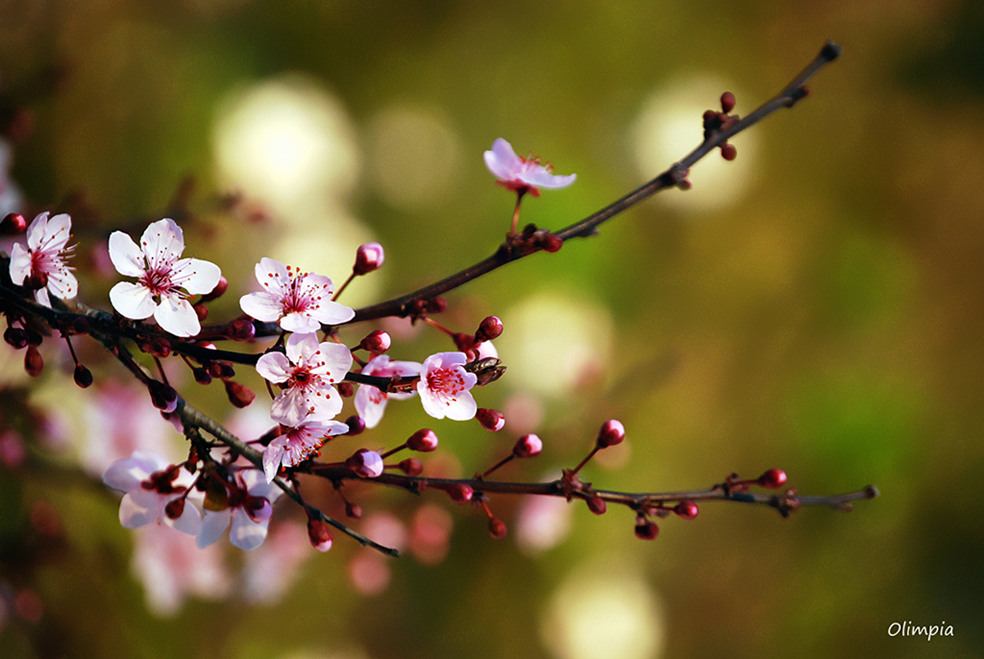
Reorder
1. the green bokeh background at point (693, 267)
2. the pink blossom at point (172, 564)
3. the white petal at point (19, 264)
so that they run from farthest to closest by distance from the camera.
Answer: the green bokeh background at point (693, 267)
the pink blossom at point (172, 564)
the white petal at point (19, 264)

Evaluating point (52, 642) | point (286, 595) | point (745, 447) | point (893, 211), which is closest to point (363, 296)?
point (286, 595)

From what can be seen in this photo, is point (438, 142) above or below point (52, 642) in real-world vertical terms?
above

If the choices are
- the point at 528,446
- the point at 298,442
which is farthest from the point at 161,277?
the point at 528,446

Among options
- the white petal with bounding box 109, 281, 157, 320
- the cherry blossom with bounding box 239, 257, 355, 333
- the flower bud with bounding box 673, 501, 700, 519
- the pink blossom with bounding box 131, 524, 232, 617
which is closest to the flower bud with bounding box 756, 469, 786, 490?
the flower bud with bounding box 673, 501, 700, 519

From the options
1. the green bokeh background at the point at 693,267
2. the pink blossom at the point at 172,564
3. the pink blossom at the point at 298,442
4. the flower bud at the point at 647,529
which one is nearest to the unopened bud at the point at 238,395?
the pink blossom at the point at 298,442

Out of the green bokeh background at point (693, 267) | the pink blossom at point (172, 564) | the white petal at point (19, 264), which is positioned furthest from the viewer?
the green bokeh background at point (693, 267)

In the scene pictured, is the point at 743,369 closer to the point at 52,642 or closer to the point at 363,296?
the point at 363,296

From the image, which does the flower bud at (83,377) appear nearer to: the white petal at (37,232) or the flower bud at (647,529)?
the white petal at (37,232)
